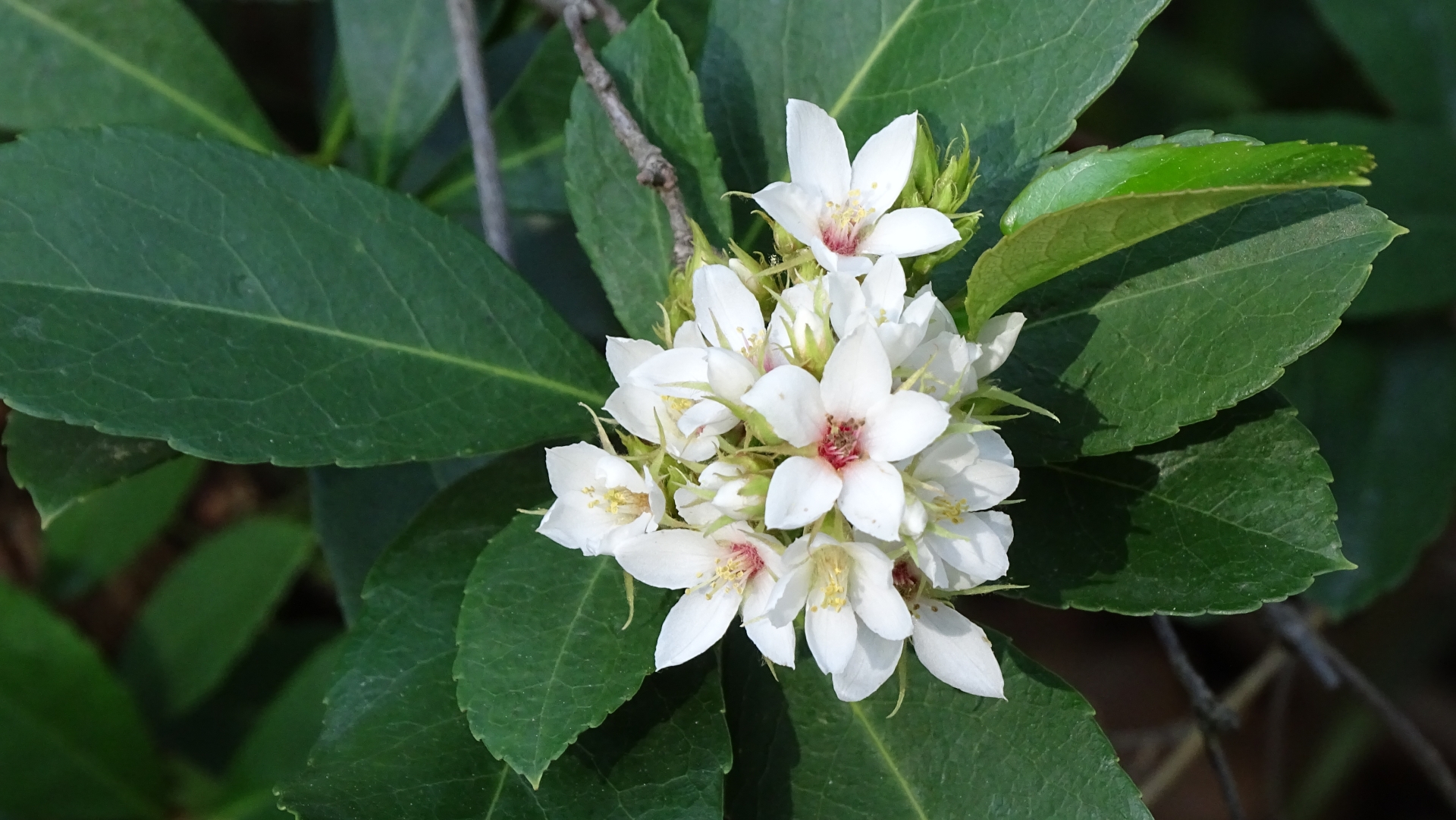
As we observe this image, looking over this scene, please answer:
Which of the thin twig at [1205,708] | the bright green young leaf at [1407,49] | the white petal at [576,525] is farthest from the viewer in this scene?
the bright green young leaf at [1407,49]

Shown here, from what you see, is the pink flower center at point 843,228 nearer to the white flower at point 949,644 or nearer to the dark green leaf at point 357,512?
the white flower at point 949,644

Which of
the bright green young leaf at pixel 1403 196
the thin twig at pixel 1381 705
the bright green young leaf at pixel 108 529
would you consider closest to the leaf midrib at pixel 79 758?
the bright green young leaf at pixel 108 529

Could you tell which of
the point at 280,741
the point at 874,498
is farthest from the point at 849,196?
the point at 280,741

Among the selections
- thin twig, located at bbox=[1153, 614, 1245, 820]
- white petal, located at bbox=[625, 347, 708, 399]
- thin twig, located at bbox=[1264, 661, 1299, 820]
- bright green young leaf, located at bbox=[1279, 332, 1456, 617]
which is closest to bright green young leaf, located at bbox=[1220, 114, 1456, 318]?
bright green young leaf, located at bbox=[1279, 332, 1456, 617]

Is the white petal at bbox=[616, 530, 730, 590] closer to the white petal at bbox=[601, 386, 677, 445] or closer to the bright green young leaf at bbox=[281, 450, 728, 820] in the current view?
the white petal at bbox=[601, 386, 677, 445]

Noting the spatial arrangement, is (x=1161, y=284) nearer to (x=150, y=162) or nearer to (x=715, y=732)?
(x=715, y=732)

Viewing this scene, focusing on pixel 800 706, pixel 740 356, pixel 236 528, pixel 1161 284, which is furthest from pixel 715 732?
pixel 236 528
